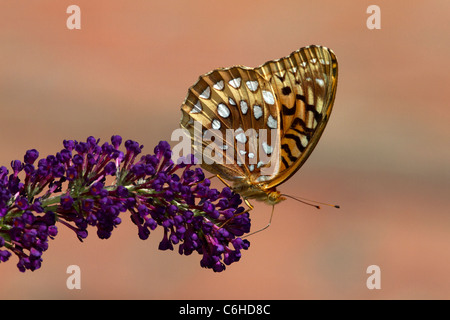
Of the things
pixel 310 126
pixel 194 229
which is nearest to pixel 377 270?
pixel 310 126

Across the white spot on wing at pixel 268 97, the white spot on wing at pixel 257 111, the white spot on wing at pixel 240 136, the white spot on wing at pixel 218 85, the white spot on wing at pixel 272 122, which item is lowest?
the white spot on wing at pixel 240 136

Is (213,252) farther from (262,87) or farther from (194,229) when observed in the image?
(262,87)

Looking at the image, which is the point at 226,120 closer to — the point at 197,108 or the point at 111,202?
the point at 197,108

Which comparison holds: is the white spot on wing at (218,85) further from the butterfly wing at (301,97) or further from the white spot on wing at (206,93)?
the butterfly wing at (301,97)

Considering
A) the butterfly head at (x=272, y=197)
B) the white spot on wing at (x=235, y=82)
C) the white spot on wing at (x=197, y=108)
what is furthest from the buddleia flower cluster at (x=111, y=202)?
the white spot on wing at (x=235, y=82)

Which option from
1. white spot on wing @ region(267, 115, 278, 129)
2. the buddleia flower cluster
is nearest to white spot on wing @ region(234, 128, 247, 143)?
white spot on wing @ region(267, 115, 278, 129)

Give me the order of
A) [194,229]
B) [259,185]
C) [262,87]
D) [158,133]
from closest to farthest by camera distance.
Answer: [194,229] < [259,185] < [262,87] < [158,133]
